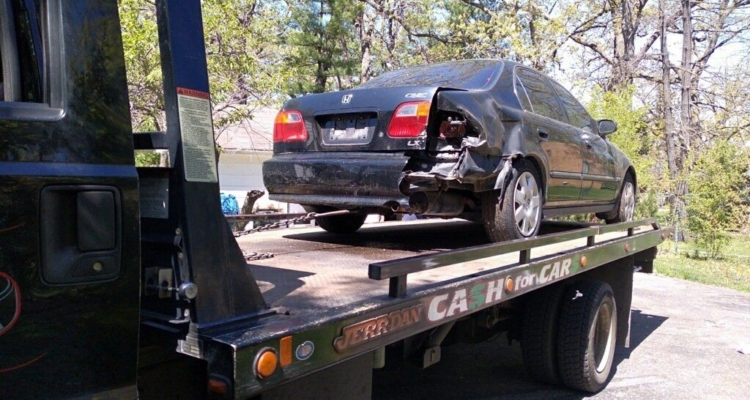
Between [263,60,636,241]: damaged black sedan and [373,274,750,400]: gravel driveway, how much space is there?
117cm

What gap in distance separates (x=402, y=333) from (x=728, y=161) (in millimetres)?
16222

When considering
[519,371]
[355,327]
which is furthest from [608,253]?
[355,327]

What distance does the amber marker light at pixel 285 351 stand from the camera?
2.05 meters

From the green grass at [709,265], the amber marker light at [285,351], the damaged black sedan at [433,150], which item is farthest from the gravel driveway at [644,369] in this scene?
the green grass at [709,265]

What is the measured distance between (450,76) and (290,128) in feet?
4.16

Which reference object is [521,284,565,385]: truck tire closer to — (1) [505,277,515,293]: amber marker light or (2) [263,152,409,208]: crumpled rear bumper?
(1) [505,277,515,293]: amber marker light

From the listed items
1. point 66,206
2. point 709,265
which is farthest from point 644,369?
point 709,265

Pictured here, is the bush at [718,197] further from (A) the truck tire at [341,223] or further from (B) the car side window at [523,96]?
(A) the truck tire at [341,223]

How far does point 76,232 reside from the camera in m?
1.75

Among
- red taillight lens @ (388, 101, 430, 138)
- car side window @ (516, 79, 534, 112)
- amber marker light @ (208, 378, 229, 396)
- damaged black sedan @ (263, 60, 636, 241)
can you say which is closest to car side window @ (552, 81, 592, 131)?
damaged black sedan @ (263, 60, 636, 241)

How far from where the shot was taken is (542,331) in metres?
4.83

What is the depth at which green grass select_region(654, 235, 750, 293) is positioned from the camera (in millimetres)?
12133

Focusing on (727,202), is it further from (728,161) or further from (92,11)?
(92,11)

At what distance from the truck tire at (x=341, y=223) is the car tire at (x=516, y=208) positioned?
126 centimetres
